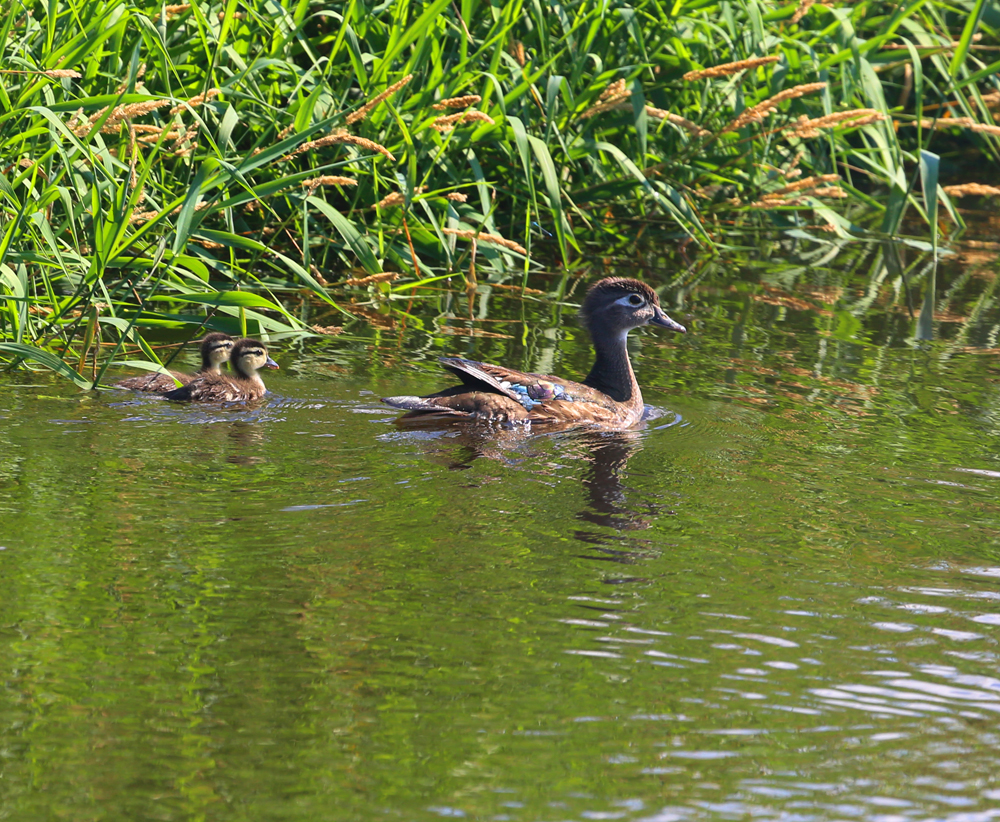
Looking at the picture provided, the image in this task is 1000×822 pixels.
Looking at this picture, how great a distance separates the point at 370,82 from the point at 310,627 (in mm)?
4821

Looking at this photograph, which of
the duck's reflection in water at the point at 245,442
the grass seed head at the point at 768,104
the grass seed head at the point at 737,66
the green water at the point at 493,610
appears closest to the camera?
the green water at the point at 493,610

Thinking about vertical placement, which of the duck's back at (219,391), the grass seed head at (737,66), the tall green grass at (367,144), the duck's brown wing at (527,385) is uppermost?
the grass seed head at (737,66)

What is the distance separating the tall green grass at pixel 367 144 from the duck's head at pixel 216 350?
0.41ft

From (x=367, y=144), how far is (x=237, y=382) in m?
1.33

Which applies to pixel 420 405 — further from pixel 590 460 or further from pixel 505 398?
pixel 590 460

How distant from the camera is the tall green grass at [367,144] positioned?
6.84 m

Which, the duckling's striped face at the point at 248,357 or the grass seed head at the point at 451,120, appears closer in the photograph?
the duckling's striped face at the point at 248,357

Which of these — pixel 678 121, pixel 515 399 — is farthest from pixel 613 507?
pixel 678 121

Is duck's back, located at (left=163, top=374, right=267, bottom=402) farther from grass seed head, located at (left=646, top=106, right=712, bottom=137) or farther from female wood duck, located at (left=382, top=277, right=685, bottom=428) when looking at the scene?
grass seed head, located at (left=646, top=106, right=712, bottom=137)

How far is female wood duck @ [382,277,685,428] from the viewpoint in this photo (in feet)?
22.4

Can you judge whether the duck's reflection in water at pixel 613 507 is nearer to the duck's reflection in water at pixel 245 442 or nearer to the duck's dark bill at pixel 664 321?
the duck's dark bill at pixel 664 321

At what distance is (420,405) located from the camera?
668 centimetres

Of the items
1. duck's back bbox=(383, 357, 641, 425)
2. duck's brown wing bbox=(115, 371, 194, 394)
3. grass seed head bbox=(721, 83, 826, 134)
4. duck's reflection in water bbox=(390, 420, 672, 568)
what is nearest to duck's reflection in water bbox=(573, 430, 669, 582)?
duck's reflection in water bbox=(390, 420, 672, 568)

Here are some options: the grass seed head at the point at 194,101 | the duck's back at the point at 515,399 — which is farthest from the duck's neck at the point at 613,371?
the grass seed head at the point at 194,101
